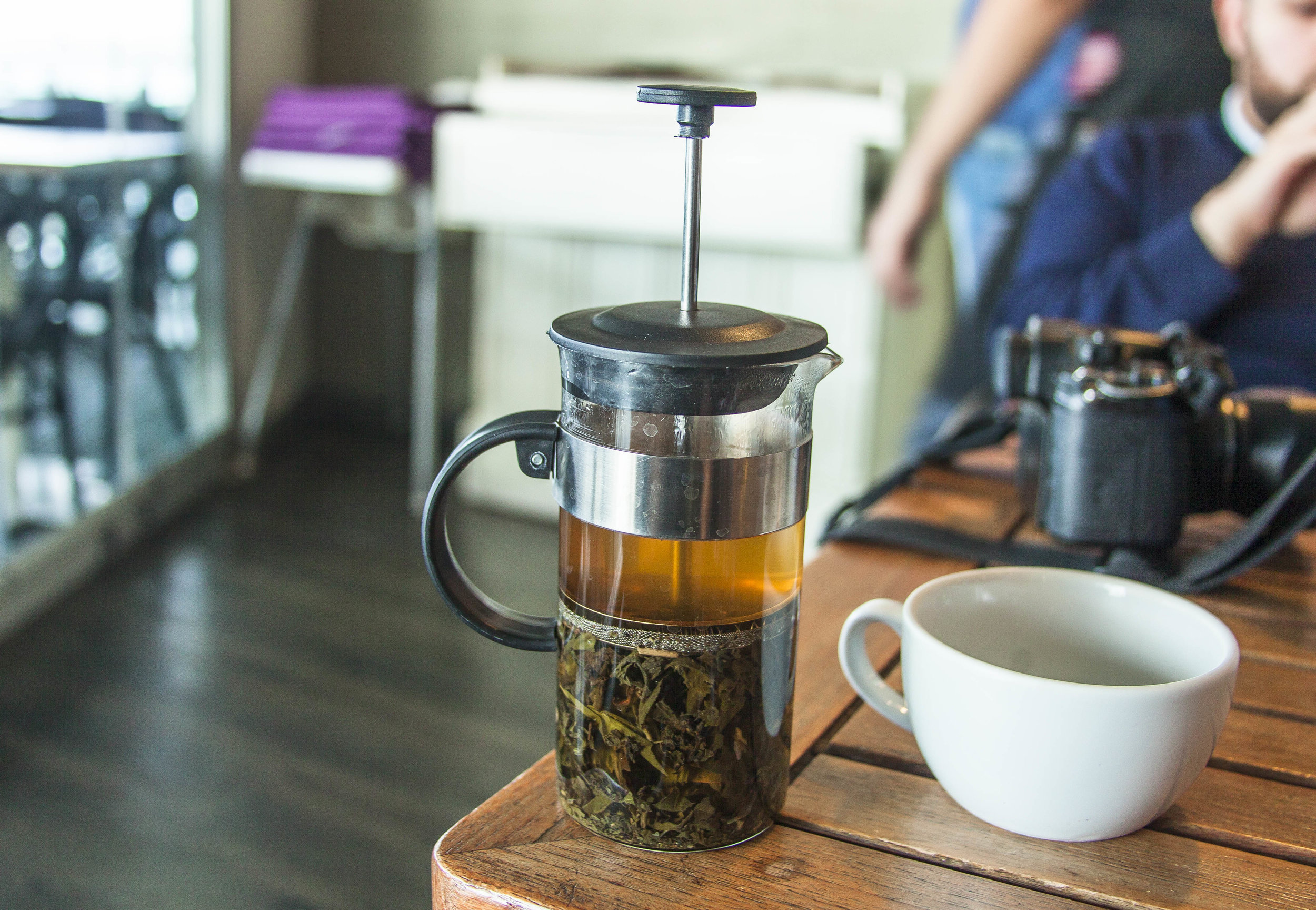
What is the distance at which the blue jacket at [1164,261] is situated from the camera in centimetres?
172

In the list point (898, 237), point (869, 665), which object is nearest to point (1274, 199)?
point (898, 237)

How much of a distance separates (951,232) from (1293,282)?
0.56 metres

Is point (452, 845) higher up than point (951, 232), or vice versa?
point (951, 232)

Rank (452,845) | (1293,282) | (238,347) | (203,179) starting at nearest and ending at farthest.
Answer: (452,845) < (1293,282) < (203,179) < (238,347)

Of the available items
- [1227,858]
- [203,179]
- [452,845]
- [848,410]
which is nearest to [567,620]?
[452,845]

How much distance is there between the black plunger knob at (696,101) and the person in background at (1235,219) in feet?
5.07

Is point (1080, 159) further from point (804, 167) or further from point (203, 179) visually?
point (203, 179)

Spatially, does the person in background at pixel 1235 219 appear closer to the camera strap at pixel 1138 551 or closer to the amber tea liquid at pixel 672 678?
the camera strap at pixel 1138 551

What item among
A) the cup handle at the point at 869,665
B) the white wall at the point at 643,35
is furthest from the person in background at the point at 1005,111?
the cup handle at the point at 869,665

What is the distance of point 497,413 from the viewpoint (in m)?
2.44

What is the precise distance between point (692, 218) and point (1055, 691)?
0.20 meters

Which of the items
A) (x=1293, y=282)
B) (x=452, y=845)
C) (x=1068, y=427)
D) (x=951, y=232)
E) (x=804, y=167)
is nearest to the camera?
(x=452, y=845)

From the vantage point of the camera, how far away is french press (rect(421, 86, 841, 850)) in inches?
15.1

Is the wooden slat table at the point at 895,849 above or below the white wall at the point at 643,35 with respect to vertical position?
below
